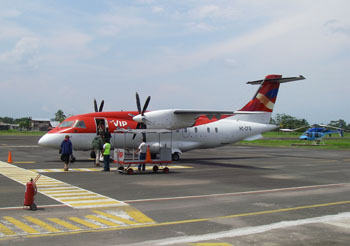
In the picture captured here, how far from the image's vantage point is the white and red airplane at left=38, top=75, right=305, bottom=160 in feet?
79.8

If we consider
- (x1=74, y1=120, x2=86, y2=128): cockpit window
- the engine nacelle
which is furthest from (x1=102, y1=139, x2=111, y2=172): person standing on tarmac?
(x1=74, y1=120, x2=86, y2=128): cockpit window

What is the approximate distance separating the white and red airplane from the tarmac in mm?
6944

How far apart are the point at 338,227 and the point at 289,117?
180090 mm

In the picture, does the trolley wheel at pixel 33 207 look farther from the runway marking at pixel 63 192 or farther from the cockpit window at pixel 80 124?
the cockpit window at pixel 80 124

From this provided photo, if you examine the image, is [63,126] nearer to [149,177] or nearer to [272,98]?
[149,177]

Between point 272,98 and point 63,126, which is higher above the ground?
point 272,98

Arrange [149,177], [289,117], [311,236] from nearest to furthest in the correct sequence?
[311,236] < [149,177] < [289,117]

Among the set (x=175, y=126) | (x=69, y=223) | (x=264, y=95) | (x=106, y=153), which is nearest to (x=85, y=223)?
(x=69, y=223)

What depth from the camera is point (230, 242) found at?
7.23 metres

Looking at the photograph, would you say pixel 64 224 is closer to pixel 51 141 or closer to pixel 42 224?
pixel 42 224

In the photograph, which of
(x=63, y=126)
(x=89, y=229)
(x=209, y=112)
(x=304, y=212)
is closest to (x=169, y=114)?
(x=209, y=112)

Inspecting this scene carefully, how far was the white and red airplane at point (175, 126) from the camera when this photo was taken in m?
24.3

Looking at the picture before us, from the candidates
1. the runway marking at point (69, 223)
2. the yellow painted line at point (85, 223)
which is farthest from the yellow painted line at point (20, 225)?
the yellow painted line at point (85, 223)

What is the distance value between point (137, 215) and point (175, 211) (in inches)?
45.7
